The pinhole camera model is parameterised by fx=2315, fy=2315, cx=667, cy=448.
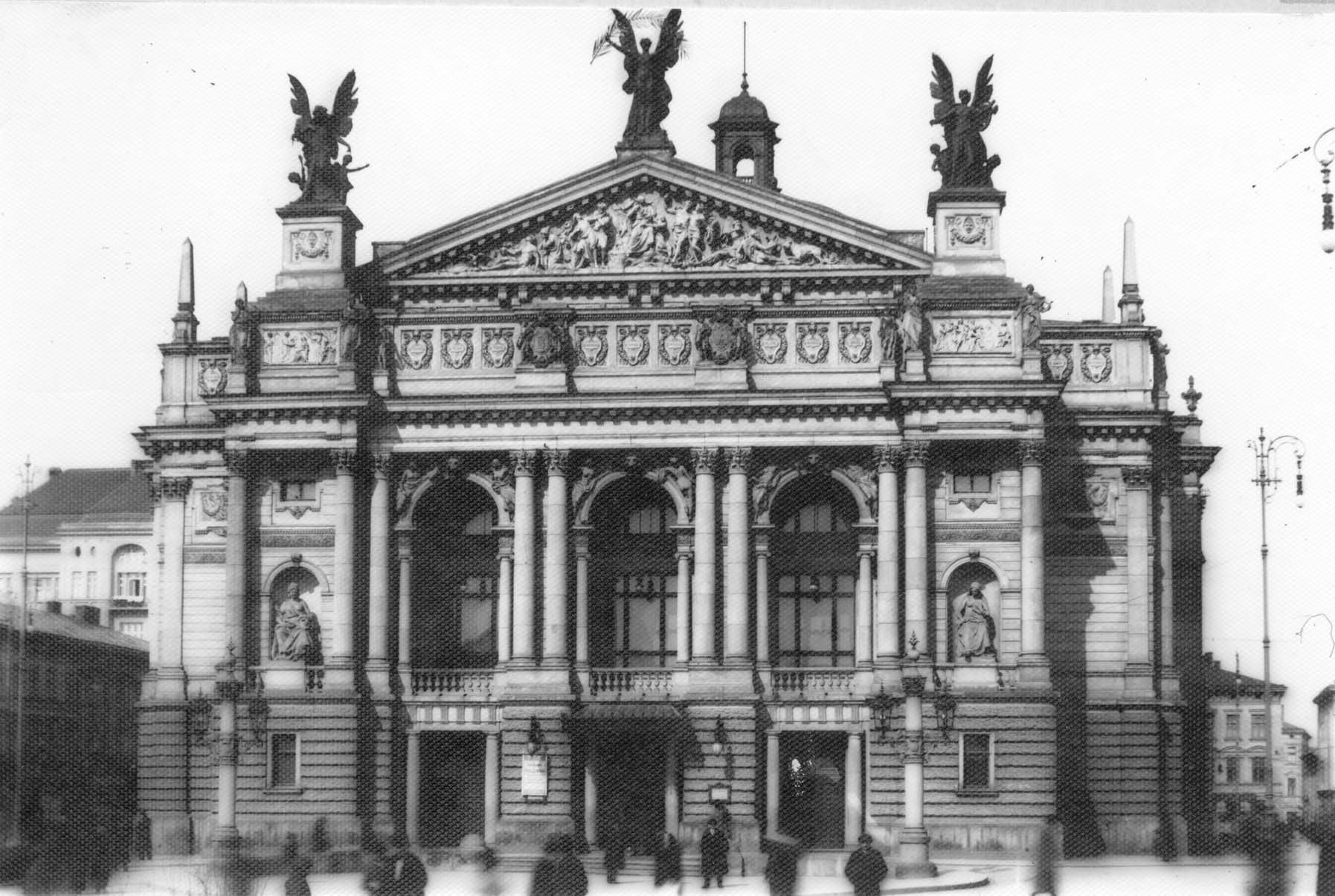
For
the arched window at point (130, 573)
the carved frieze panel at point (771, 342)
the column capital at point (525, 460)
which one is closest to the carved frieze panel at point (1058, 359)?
the carved frieze panel at point (771, 342)

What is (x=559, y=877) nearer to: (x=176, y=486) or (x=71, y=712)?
(x=176, y=486)

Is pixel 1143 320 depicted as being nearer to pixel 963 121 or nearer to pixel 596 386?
pixel 963 121

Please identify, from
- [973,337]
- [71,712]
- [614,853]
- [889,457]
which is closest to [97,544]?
[71,712]

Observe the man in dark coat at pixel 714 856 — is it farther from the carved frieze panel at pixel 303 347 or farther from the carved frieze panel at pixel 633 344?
the carved frieze panel at pixel 303 347

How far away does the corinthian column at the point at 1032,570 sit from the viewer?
5612 cm

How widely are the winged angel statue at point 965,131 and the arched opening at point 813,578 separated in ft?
28.7

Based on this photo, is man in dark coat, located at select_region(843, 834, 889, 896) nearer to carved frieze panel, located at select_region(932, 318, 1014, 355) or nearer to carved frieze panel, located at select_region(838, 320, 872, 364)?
carved frieze panel, located at select_region(932, 318, 1014, 355)

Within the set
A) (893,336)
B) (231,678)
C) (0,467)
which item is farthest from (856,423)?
(0,467)

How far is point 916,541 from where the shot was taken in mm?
56844

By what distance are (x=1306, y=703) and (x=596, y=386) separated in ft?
64.3

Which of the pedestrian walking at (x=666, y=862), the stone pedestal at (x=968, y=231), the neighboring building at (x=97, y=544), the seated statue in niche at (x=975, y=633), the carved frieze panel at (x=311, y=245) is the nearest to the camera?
the pedestrian walking at (x=666, y=862)

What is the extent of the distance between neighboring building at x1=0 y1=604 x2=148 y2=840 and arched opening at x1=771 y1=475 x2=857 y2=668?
Result: 57.4 feet

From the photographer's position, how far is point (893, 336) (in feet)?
189

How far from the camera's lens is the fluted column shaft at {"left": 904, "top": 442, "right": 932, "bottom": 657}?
186 feet
